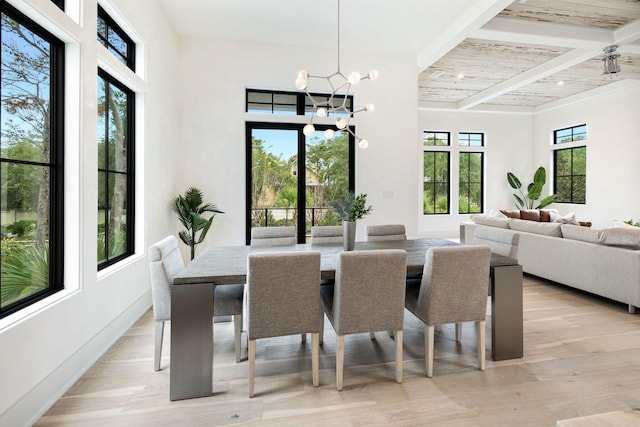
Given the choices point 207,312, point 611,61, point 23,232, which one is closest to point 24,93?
point 23,232

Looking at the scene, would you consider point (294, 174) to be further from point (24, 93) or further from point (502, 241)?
point (24, 93)

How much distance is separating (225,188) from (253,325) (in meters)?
3.05

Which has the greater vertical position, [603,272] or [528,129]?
[528,129]

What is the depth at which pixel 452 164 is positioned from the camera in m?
8.66

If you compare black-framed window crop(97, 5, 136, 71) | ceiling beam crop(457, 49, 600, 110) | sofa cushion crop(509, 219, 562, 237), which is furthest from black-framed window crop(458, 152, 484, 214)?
black-framed window crop(97, 5, 136, 71)

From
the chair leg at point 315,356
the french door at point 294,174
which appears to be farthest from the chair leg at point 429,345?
the french door at point 294,174

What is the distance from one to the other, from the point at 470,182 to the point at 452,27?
5.39 metres

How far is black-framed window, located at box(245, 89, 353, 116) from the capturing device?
483cm

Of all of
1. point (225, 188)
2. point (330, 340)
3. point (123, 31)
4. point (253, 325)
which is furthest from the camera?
point (225, 188)

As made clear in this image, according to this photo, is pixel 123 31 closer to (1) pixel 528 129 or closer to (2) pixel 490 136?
(2) pixel 490 136

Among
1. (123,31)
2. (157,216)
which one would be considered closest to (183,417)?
(157,216)

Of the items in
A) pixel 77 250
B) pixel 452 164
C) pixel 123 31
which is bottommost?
pixel 77 250

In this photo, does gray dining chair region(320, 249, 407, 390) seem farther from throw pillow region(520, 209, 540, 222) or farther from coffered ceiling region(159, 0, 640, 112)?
throw pillow region(520, 209, 540, 222)

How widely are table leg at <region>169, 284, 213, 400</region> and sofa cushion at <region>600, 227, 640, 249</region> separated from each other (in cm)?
398
